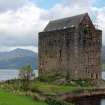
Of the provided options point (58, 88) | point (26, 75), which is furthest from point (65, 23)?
point (26, 75)

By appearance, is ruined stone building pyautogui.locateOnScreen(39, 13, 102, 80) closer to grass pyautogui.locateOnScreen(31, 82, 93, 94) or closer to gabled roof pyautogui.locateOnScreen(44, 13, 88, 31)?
gabled roof pyautogui.locateOnScreen(44, 13, 88, 31)

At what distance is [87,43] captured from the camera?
10844 cm

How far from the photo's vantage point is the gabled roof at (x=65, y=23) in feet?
355

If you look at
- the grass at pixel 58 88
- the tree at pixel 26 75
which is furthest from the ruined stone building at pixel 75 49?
the tree at pixel 26 75

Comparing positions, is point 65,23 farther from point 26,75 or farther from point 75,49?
point 26,75

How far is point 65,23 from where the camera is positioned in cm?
11256

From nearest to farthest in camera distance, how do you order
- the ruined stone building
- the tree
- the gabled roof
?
the tree, the ruined stone building, the gabled roof

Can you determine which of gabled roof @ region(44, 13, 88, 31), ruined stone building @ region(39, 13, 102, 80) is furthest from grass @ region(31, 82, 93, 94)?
gabled roof @ region(44, 13, 88, 31)

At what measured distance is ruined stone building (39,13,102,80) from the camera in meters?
106

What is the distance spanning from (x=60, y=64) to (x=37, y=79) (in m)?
7.86

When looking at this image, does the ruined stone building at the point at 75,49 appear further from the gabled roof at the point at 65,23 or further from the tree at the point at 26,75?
the tree at the point at 26,75

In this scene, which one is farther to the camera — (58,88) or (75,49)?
(75,49)

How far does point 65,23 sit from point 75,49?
10.4m

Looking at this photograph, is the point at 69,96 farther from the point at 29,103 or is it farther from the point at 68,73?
the point at 29,103
